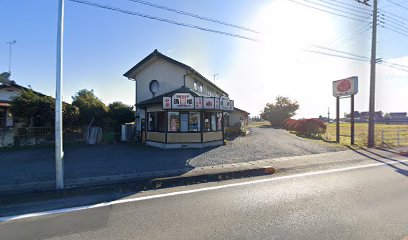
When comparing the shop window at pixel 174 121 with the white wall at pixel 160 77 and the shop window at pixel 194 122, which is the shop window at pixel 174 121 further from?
the white wall at pixel 160 77

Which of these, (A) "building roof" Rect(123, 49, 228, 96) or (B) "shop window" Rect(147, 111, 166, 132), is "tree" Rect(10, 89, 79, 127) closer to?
(A) "building roof" Rect(123, 49, 228, 96)

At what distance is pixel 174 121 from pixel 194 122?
132cm

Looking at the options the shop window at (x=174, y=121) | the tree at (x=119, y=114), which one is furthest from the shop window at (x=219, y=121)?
the tree at (x=119, y=114)

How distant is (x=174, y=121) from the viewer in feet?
44.2

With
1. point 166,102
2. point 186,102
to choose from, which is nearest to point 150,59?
point 166,102

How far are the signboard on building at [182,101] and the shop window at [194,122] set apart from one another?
0.78 meters

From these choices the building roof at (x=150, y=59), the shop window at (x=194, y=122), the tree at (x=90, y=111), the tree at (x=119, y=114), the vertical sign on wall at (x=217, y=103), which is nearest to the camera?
the shop window at (x=194, y=122)

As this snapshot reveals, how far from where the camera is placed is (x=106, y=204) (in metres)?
4.70

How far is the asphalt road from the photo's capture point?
3410mm

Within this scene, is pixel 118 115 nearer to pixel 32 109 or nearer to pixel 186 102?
pixel 32 109

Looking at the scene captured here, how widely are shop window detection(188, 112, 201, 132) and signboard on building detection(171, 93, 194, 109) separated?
2.57ft

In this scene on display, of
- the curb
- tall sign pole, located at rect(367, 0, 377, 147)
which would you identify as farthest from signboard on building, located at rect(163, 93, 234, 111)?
tall sign pole, located at rect(367, 0, 377, 147)

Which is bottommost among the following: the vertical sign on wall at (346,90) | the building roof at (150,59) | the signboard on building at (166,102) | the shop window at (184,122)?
the shop window at (184,122)

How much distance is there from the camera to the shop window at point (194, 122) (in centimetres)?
1355
